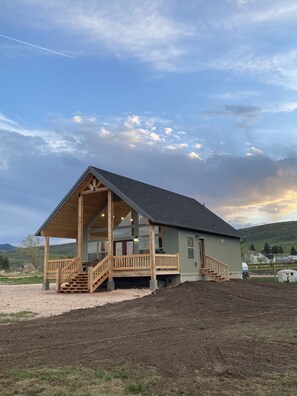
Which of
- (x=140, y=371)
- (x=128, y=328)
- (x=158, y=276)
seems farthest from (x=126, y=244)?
(x=140, y=371)

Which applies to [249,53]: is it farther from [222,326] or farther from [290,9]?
[222,326]

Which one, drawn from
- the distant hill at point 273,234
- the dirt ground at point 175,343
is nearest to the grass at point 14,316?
the dirt ground at point 175,343

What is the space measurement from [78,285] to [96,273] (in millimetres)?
1094

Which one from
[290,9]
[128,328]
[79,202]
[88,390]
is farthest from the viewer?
[79,202]

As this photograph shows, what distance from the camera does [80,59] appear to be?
20906 mm

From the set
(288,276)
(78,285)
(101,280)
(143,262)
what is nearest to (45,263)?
(78,285)

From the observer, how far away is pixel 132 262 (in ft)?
67.6

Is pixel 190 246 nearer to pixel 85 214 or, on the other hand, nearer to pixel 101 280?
pixel 101 280

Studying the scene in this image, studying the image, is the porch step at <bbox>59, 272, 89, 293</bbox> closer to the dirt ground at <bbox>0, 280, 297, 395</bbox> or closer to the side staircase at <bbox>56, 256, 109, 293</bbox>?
the side staircase at <bbox>56, 256, 109, 293</bbox>

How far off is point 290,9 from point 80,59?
10.5m

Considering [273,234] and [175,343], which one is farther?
[273,234]

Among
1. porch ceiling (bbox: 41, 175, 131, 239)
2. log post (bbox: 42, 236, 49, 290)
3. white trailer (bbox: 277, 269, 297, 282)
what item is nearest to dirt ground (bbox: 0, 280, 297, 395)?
log post (bbox: 42, 236, 49, 290)

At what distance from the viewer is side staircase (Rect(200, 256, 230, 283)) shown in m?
23.9

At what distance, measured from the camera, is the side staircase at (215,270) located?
23.9 meters
